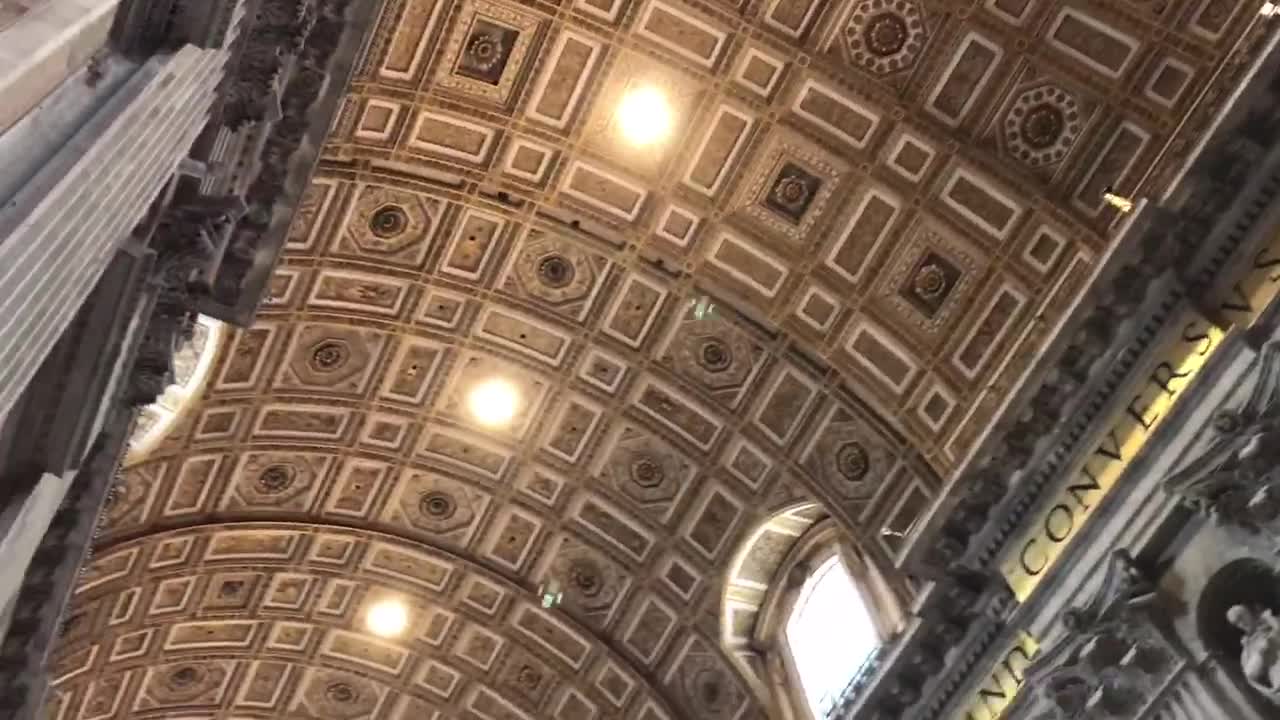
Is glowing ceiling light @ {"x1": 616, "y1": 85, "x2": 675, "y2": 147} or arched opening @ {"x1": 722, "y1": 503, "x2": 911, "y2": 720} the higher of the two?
glowing ceiling light @ {"x1": 616, "y1": 85, "x2": 675, "y2": 147}

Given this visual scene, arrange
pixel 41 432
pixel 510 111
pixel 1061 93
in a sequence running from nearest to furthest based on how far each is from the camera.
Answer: pixel 41 432 < pixel 1061 93 < pixel 510 111

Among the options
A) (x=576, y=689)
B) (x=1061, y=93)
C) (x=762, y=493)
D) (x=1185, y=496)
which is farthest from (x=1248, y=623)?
(x=576, y=689)

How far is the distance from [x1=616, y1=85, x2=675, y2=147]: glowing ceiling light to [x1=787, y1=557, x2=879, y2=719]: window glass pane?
16.9ft

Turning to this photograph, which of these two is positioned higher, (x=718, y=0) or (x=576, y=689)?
(x=718, y=0)

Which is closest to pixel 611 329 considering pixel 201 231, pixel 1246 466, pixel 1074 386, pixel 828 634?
pixel 828 634

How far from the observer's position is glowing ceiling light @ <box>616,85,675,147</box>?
13.8 meters

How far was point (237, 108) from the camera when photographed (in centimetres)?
816

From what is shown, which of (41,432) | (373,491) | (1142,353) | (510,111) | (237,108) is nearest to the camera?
(41,432)

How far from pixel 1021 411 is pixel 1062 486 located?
0.62 meters

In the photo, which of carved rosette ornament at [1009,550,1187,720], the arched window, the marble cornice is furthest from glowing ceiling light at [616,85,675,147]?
carved rosette ornament at [1009,550,1187,720]

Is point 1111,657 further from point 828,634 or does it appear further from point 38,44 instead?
point 38,44

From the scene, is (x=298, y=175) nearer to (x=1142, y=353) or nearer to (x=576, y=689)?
(x=1142, y=353)

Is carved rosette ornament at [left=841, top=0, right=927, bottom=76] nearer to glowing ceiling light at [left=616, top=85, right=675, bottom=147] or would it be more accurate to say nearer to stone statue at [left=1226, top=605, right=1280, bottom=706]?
glowing ceiling light at [left=616, top=85, right=675, bottom=147]

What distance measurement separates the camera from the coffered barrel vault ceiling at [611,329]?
42.4 feet
